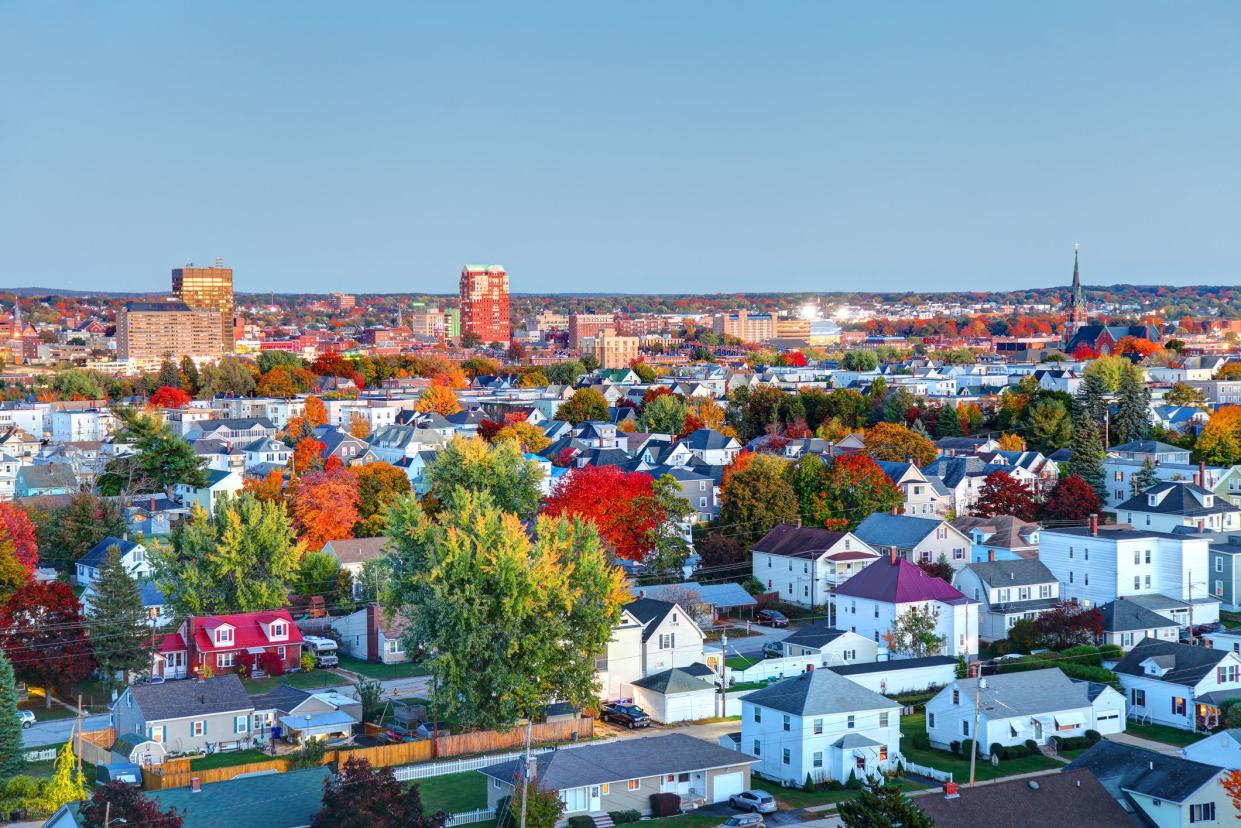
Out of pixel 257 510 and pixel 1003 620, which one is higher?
pixel 257 510

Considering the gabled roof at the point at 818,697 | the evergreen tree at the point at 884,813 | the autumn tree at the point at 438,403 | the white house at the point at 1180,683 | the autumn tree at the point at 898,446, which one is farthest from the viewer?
the autumn tree at the point at 438,403

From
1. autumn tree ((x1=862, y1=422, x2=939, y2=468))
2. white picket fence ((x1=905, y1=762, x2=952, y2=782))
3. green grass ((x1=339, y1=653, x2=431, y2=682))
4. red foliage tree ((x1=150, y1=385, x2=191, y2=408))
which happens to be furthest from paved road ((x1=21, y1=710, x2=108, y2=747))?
red foliage tree ((x1=150, y1=385, x2=191, y2=408))

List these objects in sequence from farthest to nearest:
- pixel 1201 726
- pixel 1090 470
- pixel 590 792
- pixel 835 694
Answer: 1. pixel 1090 470
2. pixel 1201 726
3. pixel 835 694
4. pixel 590 792

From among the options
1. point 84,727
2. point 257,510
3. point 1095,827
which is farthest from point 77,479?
point 1095,827

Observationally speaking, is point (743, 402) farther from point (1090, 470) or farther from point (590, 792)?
point (590, 792)

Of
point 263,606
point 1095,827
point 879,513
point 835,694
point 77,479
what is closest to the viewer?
point 1095,827

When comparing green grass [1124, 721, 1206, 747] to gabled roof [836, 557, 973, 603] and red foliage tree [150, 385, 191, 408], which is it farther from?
red foliage tree [150, 385, 191, 408]

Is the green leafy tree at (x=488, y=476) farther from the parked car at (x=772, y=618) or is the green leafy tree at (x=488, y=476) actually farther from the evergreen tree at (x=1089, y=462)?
the evergreen tree at (x=1089, y=462)

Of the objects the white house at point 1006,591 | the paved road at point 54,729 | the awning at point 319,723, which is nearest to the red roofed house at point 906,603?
the white house at point 1006,591
